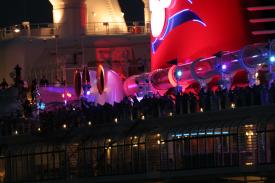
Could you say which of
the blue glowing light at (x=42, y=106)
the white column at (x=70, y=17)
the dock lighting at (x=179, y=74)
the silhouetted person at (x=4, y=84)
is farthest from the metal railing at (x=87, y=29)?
the dock lighting at (x=179, y=74)

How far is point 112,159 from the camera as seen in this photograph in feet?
298

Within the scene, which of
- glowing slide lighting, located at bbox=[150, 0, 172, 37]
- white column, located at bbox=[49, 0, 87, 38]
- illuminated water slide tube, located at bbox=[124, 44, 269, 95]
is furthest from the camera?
white column, located at bbox=[49, 0, 87, 38]

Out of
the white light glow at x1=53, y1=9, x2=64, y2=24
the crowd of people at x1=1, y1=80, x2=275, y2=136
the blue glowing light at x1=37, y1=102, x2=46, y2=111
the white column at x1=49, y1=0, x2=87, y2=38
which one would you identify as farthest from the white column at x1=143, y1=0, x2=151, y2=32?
the crowd of people at x1=1, y1=80, x2=275, y2=136

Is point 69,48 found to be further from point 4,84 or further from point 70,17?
point 4,84

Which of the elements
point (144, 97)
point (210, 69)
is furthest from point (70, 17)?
point (210, 69)

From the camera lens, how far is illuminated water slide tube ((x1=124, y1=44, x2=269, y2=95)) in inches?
3381

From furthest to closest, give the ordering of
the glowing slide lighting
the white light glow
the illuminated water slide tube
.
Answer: the white light glow
the glowing slide lighting
the illuminated water slide tube

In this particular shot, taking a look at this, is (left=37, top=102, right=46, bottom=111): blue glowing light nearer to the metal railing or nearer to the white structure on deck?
the white structure on deck

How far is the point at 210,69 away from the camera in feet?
296

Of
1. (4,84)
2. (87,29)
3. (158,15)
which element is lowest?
(4,84)

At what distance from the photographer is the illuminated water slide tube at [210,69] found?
85875 millimetres

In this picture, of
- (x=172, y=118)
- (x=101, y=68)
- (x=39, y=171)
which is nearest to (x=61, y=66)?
(x=101, y=68)

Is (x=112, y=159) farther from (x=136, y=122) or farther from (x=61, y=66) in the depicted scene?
(x=61, y=66)

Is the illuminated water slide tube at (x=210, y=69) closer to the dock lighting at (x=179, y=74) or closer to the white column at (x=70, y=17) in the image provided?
the dock lighting at (x=179, y=74)
